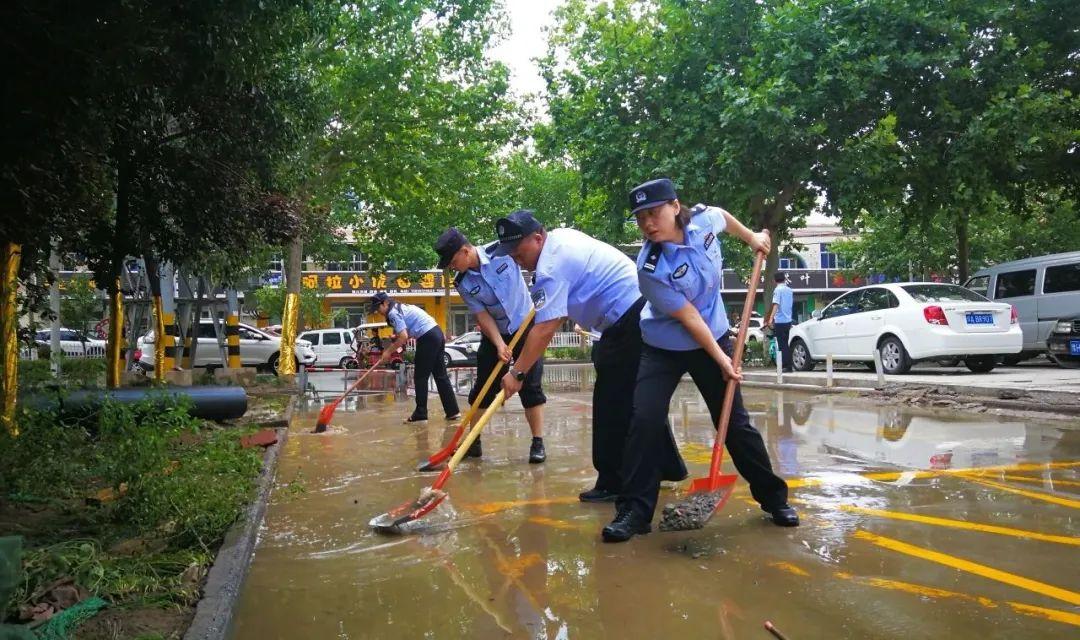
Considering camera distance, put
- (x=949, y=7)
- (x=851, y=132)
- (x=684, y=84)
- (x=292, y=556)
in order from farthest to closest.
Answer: (x=684, y=84), (x=851, y=132), (x=949, y=7), (x=292, y=556)

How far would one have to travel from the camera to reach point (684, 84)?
52.4 feet

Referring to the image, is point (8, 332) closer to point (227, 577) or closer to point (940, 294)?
point (227, 577)

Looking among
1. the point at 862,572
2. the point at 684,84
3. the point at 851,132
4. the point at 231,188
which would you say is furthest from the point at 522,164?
the point at 862,572

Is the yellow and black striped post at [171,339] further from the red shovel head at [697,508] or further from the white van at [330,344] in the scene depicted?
the red shovel head at [697,508]

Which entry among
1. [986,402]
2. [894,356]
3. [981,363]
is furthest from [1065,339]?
[986,402]

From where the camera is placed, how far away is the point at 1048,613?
2.55 m

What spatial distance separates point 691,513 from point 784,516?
20.7 inches


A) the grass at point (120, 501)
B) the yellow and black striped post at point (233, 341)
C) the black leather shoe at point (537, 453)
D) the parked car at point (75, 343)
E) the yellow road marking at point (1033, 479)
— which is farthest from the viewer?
the parked car at point (75, 343)

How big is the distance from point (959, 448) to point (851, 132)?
1021 cm

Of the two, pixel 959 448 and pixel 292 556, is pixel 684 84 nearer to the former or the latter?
pixel 959 448

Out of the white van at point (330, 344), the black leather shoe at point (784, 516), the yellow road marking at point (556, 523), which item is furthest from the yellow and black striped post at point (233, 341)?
the black leather shoe at point (784, 516)

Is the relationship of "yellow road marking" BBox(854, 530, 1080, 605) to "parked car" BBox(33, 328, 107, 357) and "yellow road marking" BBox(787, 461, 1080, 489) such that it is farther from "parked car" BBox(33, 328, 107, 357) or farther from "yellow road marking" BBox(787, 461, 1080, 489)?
"parked car" BBox(33, 328, 107, 357)

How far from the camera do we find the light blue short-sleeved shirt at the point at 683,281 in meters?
3.54

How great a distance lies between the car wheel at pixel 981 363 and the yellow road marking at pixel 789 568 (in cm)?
1003
